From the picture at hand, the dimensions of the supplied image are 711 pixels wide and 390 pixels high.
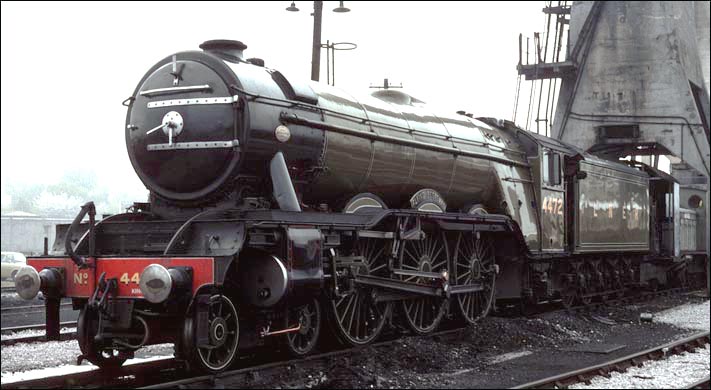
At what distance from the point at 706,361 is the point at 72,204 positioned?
99.0 feet

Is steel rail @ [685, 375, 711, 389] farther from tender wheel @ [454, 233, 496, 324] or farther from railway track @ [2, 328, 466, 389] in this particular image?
tender wheel @ [454, 233, 496, 324]

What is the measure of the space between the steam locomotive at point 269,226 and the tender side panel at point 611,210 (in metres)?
3.49

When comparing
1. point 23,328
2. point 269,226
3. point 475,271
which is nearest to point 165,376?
point 269,226

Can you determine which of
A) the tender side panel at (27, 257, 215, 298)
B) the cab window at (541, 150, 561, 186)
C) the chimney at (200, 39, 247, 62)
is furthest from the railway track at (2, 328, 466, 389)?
the cab window at (541, 150, 561, 186)

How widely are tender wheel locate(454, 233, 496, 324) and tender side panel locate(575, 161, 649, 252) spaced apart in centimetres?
305

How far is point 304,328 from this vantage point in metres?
8.47

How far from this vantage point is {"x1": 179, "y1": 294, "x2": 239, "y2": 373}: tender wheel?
7.01 meters

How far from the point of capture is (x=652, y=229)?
1905cm

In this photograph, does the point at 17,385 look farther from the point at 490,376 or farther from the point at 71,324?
the point at 71,324

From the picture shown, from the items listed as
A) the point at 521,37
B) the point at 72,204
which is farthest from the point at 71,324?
the point at 72,204

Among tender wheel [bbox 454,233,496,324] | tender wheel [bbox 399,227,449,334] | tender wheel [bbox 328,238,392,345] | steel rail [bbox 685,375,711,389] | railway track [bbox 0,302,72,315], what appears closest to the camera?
steel rail [bbox 685,375,711,389]

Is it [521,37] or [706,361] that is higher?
[521,37]

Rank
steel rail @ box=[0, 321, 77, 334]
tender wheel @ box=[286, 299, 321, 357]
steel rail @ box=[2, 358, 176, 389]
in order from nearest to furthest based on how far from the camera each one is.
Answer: steel rail @ box=[2, 358, 176, 389]
tender wheel @ box=[286, 299, 321, 357]
steel rail @ box=[0, 321, 77, 334]

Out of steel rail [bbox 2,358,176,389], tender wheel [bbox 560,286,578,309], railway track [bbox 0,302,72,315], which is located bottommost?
railway track [bbox 0,302,72,315]
